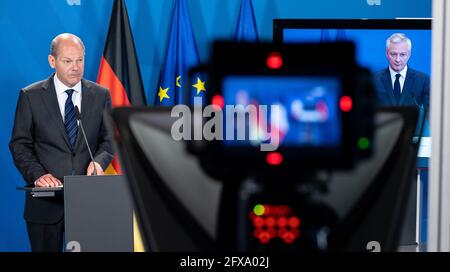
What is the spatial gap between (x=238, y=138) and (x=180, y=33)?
13.1 feet

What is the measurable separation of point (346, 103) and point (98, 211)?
1.41 m

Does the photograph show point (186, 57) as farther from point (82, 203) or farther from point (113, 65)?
point (82, 203)

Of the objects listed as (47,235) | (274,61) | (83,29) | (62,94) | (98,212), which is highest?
(83,29)

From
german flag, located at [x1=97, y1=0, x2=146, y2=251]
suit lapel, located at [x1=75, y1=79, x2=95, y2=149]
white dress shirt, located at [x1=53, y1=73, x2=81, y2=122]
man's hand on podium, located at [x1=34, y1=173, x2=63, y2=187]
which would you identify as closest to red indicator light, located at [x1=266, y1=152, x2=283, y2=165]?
suit lapel, located at [x1=75, y1=79, x2=95, y2=149]

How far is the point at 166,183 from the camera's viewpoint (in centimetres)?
50

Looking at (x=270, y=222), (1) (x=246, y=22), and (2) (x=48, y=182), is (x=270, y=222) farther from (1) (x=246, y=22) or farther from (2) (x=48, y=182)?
(1) (x=246, y=22)

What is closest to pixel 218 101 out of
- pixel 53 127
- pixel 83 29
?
pixel 53 127

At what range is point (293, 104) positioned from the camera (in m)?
0.45

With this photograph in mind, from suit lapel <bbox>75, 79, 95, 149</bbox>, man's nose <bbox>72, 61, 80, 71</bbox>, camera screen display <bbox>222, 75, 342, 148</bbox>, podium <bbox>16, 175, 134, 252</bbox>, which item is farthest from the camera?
A: man's nose <bbox>72, 61, 80, 71</bbox>

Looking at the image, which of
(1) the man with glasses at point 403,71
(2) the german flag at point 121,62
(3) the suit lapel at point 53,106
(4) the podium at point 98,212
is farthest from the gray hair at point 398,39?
(4) the podium at point 98,212

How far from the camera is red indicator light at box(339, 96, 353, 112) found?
451 millimetres

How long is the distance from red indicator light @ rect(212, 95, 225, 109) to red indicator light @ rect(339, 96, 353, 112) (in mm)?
83

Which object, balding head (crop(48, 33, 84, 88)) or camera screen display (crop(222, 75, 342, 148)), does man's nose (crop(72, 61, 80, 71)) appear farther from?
camera screen display (crop(222, 75, 342, 148))
